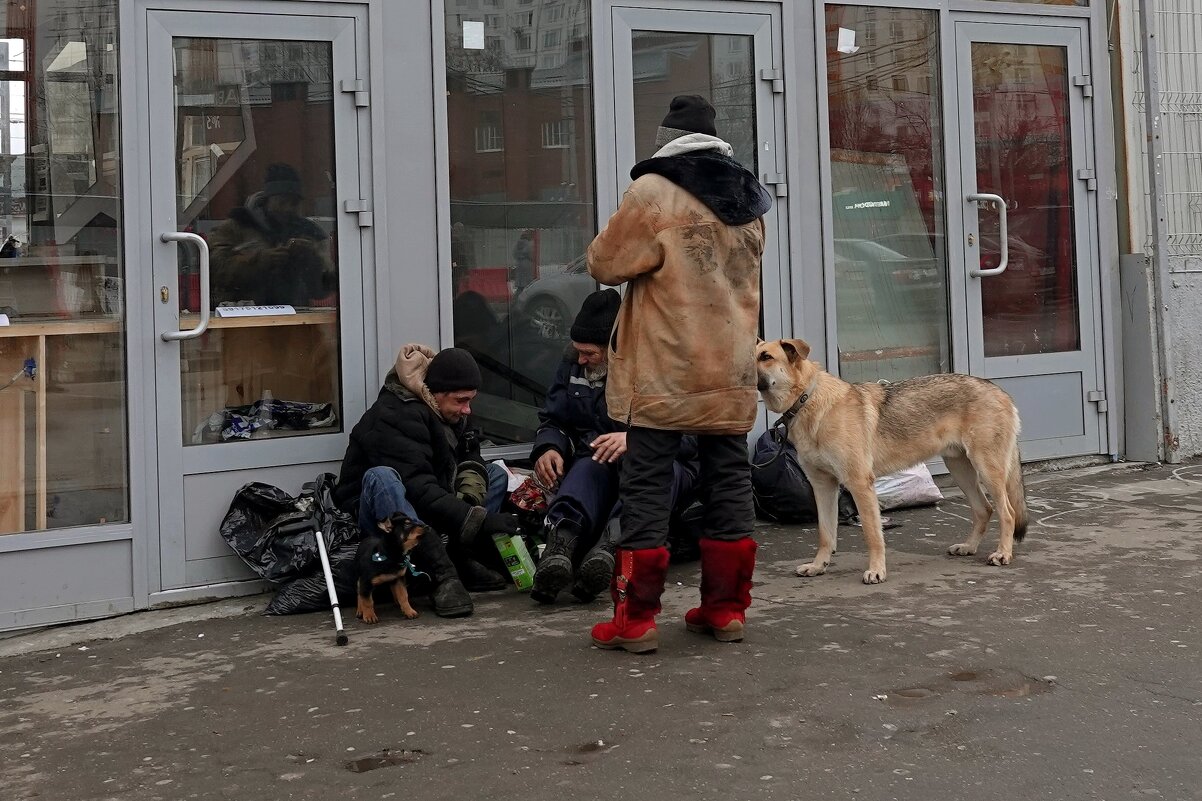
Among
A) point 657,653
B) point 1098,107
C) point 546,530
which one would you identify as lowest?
point 657,653

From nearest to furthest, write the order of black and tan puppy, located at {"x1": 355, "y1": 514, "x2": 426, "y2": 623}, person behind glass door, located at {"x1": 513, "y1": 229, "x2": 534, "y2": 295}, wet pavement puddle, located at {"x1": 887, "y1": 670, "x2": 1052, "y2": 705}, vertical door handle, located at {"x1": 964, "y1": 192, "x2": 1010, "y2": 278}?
wet pavement puddle, located at {"x1": 887, "y1": 670, "x2": 1052, "y2": 705}
black and tan puppy, located at {"x1": 355, "y1": 514, "x2": 426, "y2": 623}
person behind glass door, located at {"x1": 513, "y1": 229, "x2": 534, "y2": 295}
vertical door handle, located at {"x1": 964, "y1": 192, "x2": 1010, "y2": 278}

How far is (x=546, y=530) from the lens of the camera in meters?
6.12

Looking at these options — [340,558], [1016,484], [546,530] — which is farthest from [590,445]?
[1016,484]

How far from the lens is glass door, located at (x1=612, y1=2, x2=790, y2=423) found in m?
7.20

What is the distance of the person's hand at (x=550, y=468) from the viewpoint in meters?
6.07

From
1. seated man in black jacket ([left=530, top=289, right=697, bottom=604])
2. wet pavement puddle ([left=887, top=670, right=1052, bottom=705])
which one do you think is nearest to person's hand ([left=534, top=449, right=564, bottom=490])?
seated man in black jacket ([left=530, top=289, right=697, bottom=604])

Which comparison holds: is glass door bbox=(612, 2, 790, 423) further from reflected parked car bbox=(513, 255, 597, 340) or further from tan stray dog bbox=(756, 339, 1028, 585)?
tan stray dog bbox=(756, 339, 1028, 585)

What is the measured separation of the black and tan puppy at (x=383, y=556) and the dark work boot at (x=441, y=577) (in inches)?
5.1

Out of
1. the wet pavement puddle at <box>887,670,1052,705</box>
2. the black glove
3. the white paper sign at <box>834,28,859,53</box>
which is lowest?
the wet pavement puddle at <box>887,670,1052,705</box>

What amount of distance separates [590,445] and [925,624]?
1624 mm

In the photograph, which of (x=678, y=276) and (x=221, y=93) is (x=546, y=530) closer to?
(x=678, y=276)

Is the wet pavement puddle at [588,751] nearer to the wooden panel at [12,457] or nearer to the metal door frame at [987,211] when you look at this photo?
the wooden panel at [12,457]

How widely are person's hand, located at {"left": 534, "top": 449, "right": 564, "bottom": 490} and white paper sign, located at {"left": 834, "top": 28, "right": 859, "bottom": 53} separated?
3.33 meters

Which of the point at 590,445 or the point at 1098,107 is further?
the point at 1098,107
